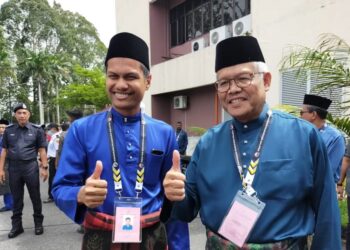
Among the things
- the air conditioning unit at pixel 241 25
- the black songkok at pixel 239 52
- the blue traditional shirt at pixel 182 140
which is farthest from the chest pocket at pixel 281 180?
the air conditioning unit at pixel 241 25

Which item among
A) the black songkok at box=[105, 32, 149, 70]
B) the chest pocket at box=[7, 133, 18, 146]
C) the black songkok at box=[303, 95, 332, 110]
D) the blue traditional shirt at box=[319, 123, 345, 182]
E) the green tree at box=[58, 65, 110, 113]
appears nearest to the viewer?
the black songkok at box=[105, 32, 149, 70]

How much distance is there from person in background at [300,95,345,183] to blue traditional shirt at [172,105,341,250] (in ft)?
7.91

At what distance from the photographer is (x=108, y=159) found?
75.7 inches

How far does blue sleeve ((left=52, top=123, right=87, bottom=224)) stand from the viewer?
69.8 inches

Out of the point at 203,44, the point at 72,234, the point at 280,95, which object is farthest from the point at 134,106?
the point at 203,44

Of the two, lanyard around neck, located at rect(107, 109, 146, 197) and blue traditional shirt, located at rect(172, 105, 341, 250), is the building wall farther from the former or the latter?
blue traditional shirt, located at rect(172, 105, 341, 250)

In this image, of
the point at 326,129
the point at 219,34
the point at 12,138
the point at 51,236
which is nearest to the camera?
the point at 326,129

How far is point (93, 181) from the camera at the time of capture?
1.59 m

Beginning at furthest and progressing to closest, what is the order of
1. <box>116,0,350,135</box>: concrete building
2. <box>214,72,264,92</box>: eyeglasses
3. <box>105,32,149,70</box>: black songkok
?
<box>116,0,350,135</box>: concrete building → <box>105,32,149,70</box>: black songkok → <box>214,72,264,92</box>: eyeglasses

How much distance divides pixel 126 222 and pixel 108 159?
355mm

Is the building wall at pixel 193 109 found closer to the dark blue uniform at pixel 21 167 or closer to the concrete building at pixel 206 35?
the concrete building at pixel 206 35

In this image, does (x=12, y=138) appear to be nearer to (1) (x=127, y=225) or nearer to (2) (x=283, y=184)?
(1) (x=127, y=225)

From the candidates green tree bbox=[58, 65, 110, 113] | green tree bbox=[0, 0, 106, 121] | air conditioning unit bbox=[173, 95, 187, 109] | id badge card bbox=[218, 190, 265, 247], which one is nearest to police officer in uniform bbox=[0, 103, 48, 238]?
id badge card bbox=[218, 190, 265, 247]

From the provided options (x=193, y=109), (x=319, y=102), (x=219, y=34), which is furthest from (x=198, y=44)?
(x=319, y=102)
